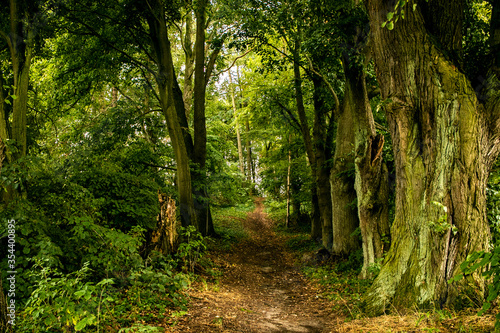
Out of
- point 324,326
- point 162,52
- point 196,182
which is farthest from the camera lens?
point 196,182

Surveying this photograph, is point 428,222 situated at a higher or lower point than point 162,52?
lower

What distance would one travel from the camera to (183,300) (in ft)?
17.0

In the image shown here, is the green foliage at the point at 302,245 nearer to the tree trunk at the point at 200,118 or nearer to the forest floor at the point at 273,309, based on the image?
the forest floor at the point at 273,309

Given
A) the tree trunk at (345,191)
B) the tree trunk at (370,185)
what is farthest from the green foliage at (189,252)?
the tree trunk at (345,191)

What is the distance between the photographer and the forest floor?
11.9 ft

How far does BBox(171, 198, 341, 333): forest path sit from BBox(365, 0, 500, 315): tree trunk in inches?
56.7

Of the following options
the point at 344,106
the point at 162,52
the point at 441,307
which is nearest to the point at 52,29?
the point at 162,52

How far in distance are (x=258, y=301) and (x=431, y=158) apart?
438cm

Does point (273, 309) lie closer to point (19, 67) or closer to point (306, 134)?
point (19, 67)

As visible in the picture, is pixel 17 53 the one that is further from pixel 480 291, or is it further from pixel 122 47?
pixel 480 291

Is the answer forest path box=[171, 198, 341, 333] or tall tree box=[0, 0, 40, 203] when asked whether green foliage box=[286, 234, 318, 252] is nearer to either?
forest path box=[171, 198, 341, 333]

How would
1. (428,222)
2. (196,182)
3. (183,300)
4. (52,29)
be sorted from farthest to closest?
(196,182) < (52,29) < (183,300) < (428,222)

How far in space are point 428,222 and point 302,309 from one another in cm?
318

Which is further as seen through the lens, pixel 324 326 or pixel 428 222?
pixel 324 326
